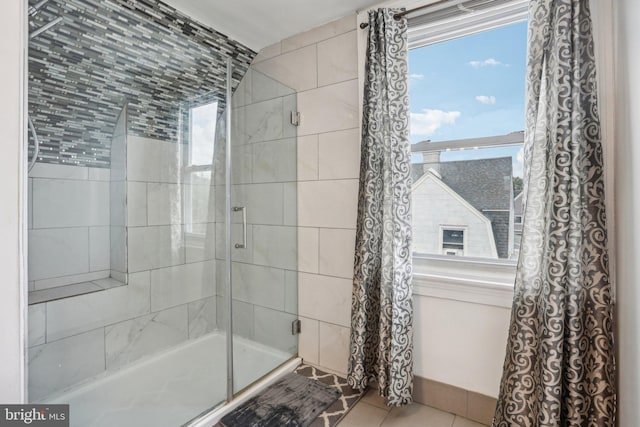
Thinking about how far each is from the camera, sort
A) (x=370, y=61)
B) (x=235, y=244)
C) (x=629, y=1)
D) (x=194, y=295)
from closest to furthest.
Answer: (x=629, y=1) → (x=370, y=61) → (x=235, y=244) → (x=194, y=295)

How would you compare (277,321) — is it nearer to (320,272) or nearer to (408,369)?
(320,272)

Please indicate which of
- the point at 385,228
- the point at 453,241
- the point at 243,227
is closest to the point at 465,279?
the point at 453,241

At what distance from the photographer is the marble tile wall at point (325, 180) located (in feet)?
6.46

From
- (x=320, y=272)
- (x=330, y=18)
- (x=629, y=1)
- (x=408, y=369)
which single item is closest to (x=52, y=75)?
(x=330, y=18)

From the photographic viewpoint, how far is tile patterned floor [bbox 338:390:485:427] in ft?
5.28

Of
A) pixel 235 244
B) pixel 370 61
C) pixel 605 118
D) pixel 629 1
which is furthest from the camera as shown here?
pixel 235 244

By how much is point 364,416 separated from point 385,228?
101 centimetres

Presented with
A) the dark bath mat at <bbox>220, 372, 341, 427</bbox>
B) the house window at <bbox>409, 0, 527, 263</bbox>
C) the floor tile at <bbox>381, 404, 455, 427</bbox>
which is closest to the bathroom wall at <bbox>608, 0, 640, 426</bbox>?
the house window at <bbox>409, 0, 527, 263</bbox>

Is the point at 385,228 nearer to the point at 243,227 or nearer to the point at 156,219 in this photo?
the point at 243,227

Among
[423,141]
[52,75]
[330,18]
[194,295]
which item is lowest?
[194,295]

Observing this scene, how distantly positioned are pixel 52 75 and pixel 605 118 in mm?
2526

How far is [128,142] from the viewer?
1.96m

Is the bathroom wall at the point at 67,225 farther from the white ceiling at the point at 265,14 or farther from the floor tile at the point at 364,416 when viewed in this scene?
the floor tile at the point at 364,416

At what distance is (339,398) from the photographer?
5.91 ft
